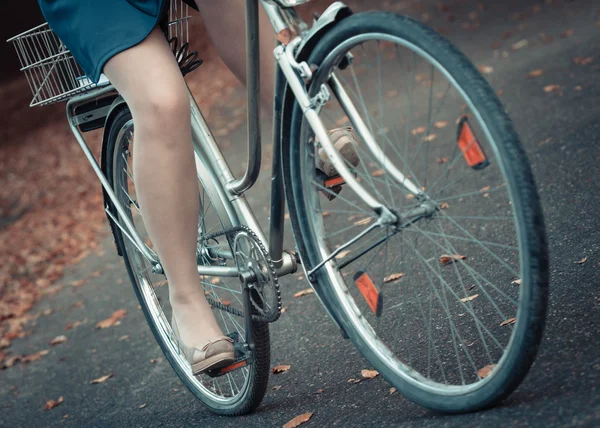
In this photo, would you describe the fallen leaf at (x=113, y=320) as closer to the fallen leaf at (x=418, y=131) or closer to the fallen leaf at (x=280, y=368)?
the fallen leaf at (x=280, y=368)

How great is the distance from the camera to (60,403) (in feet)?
12.4

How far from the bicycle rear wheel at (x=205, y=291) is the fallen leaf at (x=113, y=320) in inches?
61.3

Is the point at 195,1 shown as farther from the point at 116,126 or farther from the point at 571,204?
the point at 571,204

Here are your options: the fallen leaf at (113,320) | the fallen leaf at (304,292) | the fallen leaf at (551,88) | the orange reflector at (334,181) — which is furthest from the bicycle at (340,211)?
the fallen leaf at (551,88)

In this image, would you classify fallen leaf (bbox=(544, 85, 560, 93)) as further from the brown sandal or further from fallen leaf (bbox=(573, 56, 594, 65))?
the brown sandal

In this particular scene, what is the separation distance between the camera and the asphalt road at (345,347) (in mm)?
2119

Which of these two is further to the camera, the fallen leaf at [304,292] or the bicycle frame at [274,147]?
the fallen leaf at [304,292]

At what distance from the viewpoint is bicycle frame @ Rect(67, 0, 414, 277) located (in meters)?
2.04

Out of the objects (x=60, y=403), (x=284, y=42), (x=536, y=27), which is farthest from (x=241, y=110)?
(x=284, y=42)

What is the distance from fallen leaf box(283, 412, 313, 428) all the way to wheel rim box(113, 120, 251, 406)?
0.67ft

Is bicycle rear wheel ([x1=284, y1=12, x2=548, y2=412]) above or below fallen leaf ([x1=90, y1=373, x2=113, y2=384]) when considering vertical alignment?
above

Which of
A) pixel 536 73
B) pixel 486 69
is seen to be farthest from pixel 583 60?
pixel 486 69

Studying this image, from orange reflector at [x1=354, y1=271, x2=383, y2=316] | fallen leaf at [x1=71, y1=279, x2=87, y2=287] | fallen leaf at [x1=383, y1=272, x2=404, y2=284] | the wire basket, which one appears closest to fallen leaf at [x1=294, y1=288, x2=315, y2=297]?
fallen leaf at [x1=383, y1=272, x2=404, y2=284]

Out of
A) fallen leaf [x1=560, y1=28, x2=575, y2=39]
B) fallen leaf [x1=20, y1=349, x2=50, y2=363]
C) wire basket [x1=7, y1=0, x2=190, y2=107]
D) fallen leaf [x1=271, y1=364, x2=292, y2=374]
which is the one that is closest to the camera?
wire basket [x1=7, y1=0, x2=190, y2=107]
